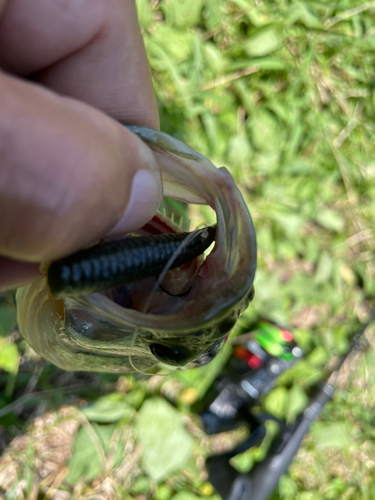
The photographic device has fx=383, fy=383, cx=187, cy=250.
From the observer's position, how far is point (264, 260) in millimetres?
4023

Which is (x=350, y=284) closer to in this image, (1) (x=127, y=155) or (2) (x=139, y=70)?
(2) (x=139, y=70)

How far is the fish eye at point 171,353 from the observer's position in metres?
1.12

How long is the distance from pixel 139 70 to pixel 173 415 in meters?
2.61

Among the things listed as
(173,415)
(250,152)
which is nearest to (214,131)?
(250,152)

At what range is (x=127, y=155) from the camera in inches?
46.4

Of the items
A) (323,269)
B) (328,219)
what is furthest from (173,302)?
(328,219)

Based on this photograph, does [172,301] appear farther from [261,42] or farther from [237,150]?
[261,42]

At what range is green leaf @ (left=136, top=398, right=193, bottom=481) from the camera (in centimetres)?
309

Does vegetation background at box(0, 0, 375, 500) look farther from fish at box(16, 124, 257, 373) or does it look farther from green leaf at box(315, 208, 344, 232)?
fish at box(16, 124, 257, 373)

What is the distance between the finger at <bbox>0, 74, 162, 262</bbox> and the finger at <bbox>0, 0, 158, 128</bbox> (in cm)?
91

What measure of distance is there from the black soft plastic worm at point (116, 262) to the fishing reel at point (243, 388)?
245 centimetres

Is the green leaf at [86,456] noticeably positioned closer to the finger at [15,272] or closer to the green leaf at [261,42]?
the finger at [15,272]

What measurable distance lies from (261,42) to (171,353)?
11.2 feet

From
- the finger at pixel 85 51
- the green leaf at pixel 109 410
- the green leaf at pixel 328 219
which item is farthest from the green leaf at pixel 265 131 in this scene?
the green leaf at pixel 109 410
